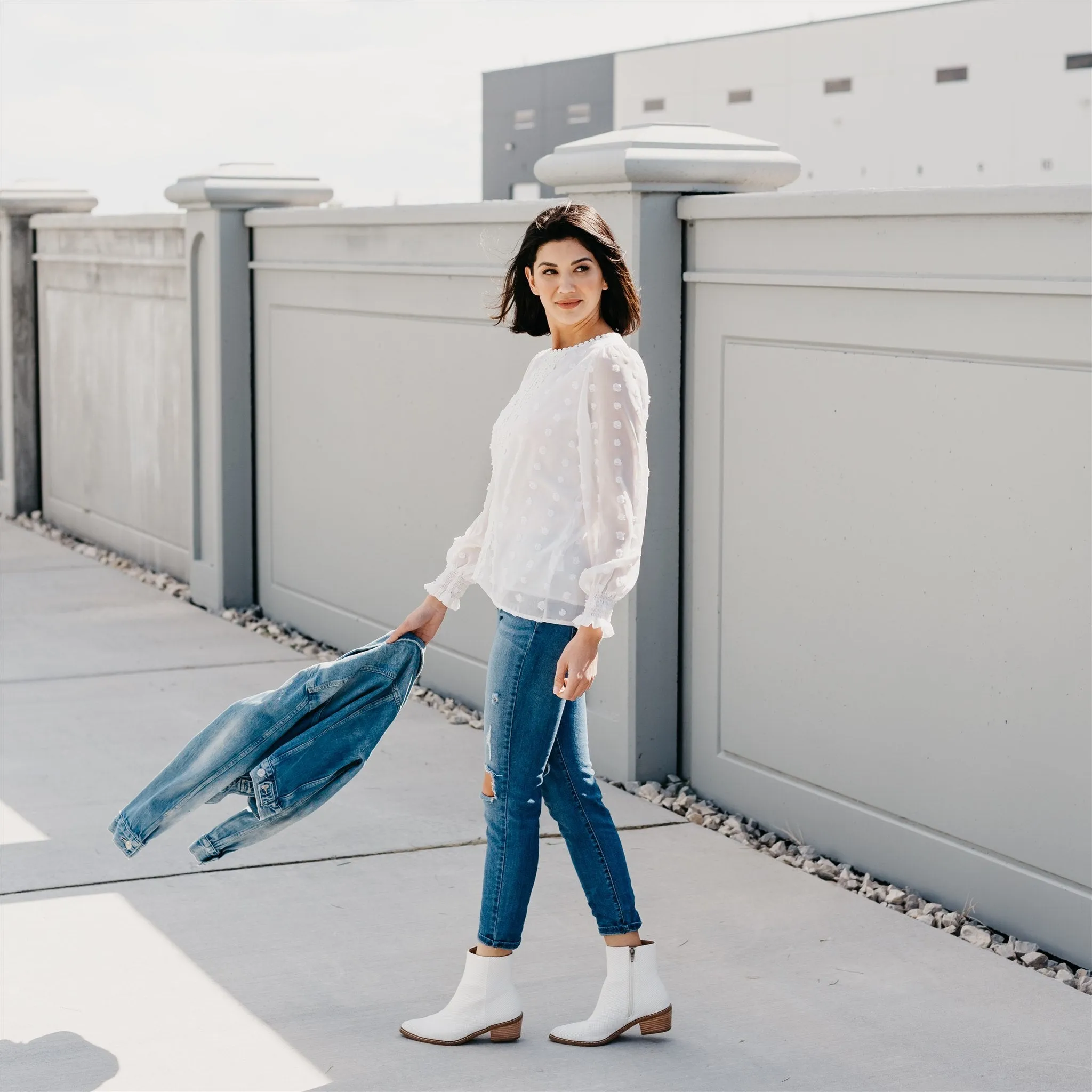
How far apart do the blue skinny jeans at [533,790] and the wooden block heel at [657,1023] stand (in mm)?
218

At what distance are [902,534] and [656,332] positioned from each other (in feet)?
3.93

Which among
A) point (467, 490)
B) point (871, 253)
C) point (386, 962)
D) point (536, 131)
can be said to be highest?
point (536, 131)

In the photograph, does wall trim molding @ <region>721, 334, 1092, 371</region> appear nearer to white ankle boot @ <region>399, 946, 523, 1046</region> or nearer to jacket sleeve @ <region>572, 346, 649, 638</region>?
jacket sleeve @ <region>572, 346, 649, 638</region>

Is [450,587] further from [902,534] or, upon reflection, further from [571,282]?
[902,534]

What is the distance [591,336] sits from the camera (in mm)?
3539

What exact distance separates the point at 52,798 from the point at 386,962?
70.8 inches

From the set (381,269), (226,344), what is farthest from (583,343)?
(226,344)

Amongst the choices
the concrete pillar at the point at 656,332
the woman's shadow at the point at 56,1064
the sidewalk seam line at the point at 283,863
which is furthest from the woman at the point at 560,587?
the concrete pillar at the point at 656,332

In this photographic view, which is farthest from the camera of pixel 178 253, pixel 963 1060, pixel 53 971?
pixel 178 253

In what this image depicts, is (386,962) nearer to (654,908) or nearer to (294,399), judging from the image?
(654,908)

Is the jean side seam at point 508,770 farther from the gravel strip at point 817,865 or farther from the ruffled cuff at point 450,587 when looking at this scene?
the gravel strip at point 817,865

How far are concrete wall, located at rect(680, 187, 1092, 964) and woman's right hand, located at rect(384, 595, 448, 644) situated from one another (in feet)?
4.75

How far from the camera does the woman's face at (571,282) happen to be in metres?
3.48

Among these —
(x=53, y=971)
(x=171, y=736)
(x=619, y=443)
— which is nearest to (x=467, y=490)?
(x=171, y=736)
